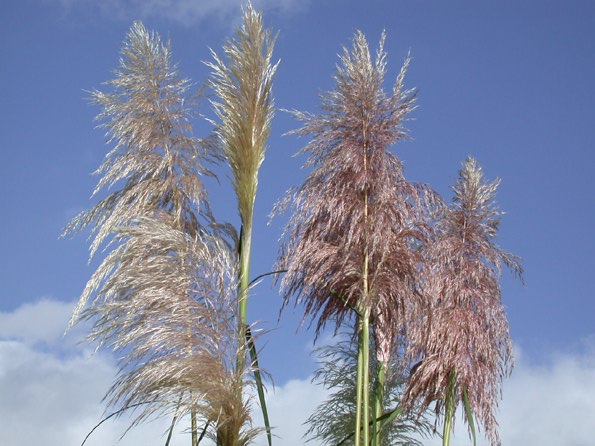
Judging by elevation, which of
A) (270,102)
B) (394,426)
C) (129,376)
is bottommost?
(129,376)

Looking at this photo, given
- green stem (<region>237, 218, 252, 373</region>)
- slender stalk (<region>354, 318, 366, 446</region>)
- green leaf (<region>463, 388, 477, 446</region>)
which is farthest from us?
green leaf (<region>463, 388, 477, 446</region>)

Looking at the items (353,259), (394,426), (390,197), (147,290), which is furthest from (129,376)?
(394,426)

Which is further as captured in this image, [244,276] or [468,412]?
[468,412]

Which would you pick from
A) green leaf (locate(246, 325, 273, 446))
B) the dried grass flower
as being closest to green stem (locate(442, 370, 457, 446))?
the dried grass flower

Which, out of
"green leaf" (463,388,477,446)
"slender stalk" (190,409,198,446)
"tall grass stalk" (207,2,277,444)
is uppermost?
"tall grass stalk" (207,2,277,444)

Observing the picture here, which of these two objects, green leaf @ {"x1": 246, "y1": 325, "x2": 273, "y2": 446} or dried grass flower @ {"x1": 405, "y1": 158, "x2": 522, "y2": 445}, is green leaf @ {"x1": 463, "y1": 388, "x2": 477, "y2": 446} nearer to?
dried grass flower @ {"x1": 405, "y1": 158, "x2": 522, "y2": 445}

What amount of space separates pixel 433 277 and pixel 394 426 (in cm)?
263

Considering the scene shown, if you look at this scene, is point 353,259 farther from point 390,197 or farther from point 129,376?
point 129,376

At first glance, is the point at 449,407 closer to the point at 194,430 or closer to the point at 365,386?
the point at 365,386

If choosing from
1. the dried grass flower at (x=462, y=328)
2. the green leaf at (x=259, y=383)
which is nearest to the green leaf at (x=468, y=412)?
the dried grass flower at (x=462, y=328)

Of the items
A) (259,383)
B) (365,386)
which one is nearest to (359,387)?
(365,386)

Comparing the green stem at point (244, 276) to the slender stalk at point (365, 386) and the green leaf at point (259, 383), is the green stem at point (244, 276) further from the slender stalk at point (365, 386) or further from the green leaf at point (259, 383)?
the slender stalk at point (365, 386)

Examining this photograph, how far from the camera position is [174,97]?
6789mm

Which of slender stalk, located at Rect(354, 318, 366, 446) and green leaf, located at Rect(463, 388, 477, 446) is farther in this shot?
green leaf, located at Rect(463, 388, 477, 446)
